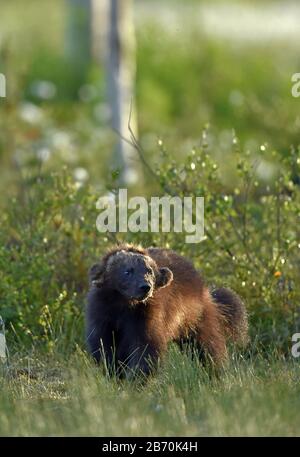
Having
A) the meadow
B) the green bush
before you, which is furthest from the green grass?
the green bush

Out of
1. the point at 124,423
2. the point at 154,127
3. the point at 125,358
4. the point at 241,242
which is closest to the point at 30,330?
the point at 125,358

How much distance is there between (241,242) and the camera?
934 centimetres

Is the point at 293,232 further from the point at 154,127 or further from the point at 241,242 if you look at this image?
the point at 154,127

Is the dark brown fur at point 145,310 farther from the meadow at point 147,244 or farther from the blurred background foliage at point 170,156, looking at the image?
the blurred background foliage at point 170,156

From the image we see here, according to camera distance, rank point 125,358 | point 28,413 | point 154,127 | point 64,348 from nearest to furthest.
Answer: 1. point 28,413
2. point 125,358
3. point 64,348
4. point 154,127

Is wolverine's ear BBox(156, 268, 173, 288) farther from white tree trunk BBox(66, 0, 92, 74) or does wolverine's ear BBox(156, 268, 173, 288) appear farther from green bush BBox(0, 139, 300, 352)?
white tree trunk BBox(66, 0, 92, 74)

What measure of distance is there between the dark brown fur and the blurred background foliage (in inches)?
24.7

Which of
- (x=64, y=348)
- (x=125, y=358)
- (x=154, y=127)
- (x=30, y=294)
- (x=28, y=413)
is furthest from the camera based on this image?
(x=154, y=127)

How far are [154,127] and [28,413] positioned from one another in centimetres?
1167

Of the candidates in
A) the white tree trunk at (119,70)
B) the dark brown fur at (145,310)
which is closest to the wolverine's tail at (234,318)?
the dark brown fur at (145,310)

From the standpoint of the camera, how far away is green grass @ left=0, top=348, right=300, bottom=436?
6320 mm

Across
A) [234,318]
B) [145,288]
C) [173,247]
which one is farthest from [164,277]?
[173,247]

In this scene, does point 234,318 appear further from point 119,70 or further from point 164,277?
point 119,70

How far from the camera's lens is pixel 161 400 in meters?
6.97
